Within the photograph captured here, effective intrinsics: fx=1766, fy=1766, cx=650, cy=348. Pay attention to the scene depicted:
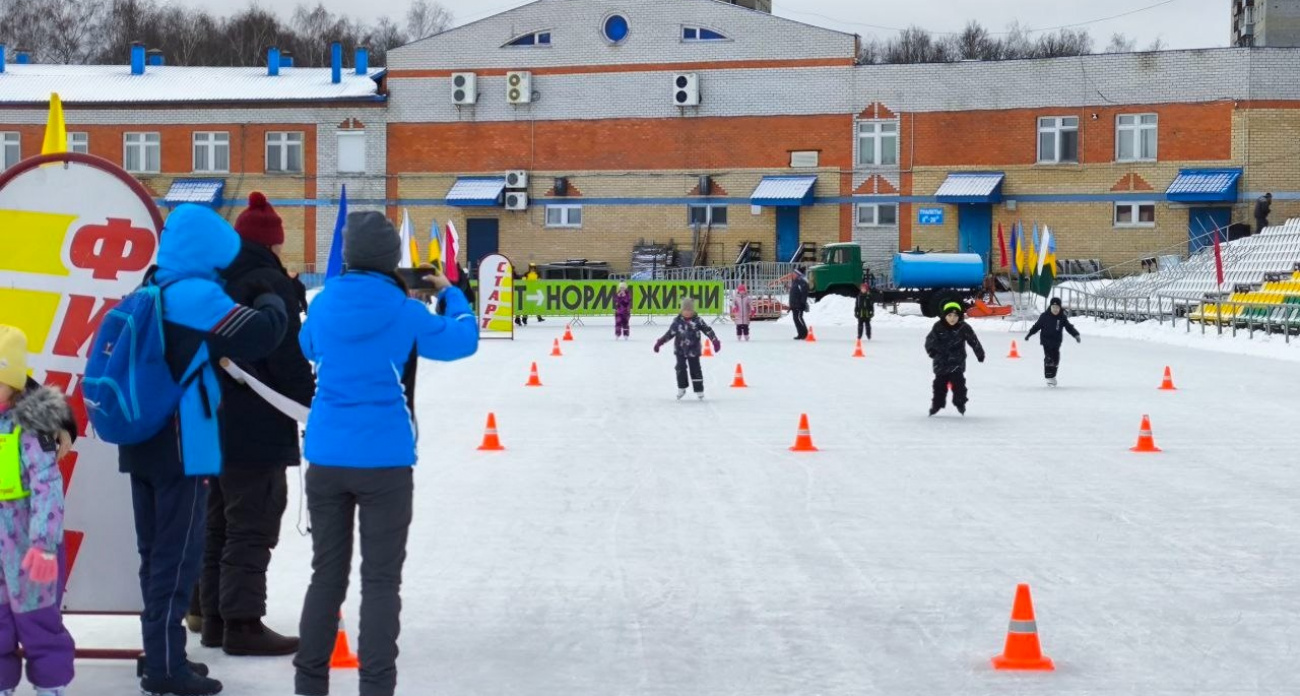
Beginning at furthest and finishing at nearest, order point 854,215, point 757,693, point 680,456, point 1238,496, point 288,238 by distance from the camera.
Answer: point 288,238
point 854,215
point 680,456
point 1238,496
point 757,693

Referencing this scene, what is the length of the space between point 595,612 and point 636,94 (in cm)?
5325

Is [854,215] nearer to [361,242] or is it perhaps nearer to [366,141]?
[366,141]

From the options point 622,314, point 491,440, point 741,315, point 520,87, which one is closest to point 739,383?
point 491,440

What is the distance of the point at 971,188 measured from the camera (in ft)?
186

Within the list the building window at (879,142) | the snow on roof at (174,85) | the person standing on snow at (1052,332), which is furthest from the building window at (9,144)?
the person standing on snow at (1052,332)

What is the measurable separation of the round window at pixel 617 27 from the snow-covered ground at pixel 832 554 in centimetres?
4151

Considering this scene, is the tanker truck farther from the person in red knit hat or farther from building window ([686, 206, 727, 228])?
the person in red knit hat

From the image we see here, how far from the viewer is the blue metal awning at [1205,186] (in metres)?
54.4

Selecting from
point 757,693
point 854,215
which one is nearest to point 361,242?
point 757,693

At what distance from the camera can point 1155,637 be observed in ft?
25.2

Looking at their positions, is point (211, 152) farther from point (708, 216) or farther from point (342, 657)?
point (342, 657)

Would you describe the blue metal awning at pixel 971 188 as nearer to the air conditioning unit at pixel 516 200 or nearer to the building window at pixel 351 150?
the air conditioning unit at pixel 516 200

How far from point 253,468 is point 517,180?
177ft

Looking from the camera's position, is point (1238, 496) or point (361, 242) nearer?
point (361, 242)
